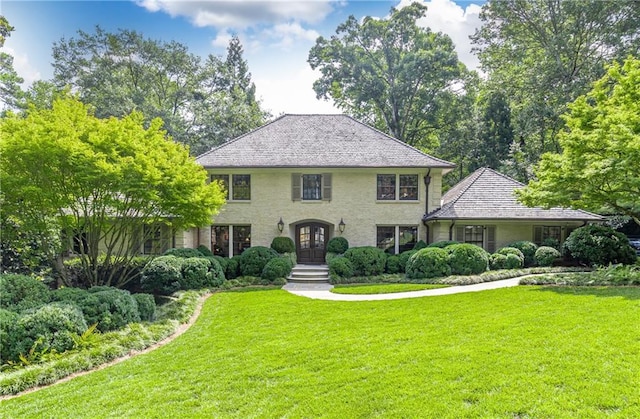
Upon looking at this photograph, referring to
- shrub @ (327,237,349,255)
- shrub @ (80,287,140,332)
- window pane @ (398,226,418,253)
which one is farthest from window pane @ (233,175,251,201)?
shrub @ (80,287,140,332)

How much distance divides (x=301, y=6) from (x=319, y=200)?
956 centimetres

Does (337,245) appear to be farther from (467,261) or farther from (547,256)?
(547,256)

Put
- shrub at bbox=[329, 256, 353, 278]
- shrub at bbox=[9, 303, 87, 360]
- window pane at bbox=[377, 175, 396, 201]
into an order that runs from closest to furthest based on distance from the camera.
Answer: shrub at bbox=[9, 303, 87, 360] → shrub at bbox=[329, 256, 353, 278] → window pane at bbox=[377, 175, 396, 201]

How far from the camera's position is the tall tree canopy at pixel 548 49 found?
20977 millimetres

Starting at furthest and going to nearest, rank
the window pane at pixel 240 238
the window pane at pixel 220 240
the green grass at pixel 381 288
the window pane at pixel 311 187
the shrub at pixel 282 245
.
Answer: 1. the window pane at pixel 220 240
2. the window pane at pixel 240 238
3. the window pane at pixel 311 187
4. the shrub at pixel 282 245
5. the green grass at pixel 381 288

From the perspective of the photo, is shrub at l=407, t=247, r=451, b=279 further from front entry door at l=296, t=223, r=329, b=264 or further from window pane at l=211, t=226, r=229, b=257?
window pane at l=211, t=226, r=229, b=257

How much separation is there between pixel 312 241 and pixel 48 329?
12.8 metres

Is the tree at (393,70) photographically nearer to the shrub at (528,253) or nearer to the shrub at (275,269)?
the shrub at (528,253)

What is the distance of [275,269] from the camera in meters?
15.0

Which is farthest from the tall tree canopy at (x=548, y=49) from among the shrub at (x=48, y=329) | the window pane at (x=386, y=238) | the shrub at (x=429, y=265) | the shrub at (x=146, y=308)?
the shrub at (x=48, y=329)

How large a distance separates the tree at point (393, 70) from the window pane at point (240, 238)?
769 inches

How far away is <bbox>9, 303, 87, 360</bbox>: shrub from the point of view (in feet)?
23.3

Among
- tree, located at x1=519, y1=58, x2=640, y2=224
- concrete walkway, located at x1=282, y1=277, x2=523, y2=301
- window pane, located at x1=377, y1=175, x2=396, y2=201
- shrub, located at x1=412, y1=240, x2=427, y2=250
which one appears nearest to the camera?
tree, located at x1=519, y1=58, x2=640, y2=224

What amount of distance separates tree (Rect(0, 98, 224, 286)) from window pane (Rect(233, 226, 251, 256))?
565cm
